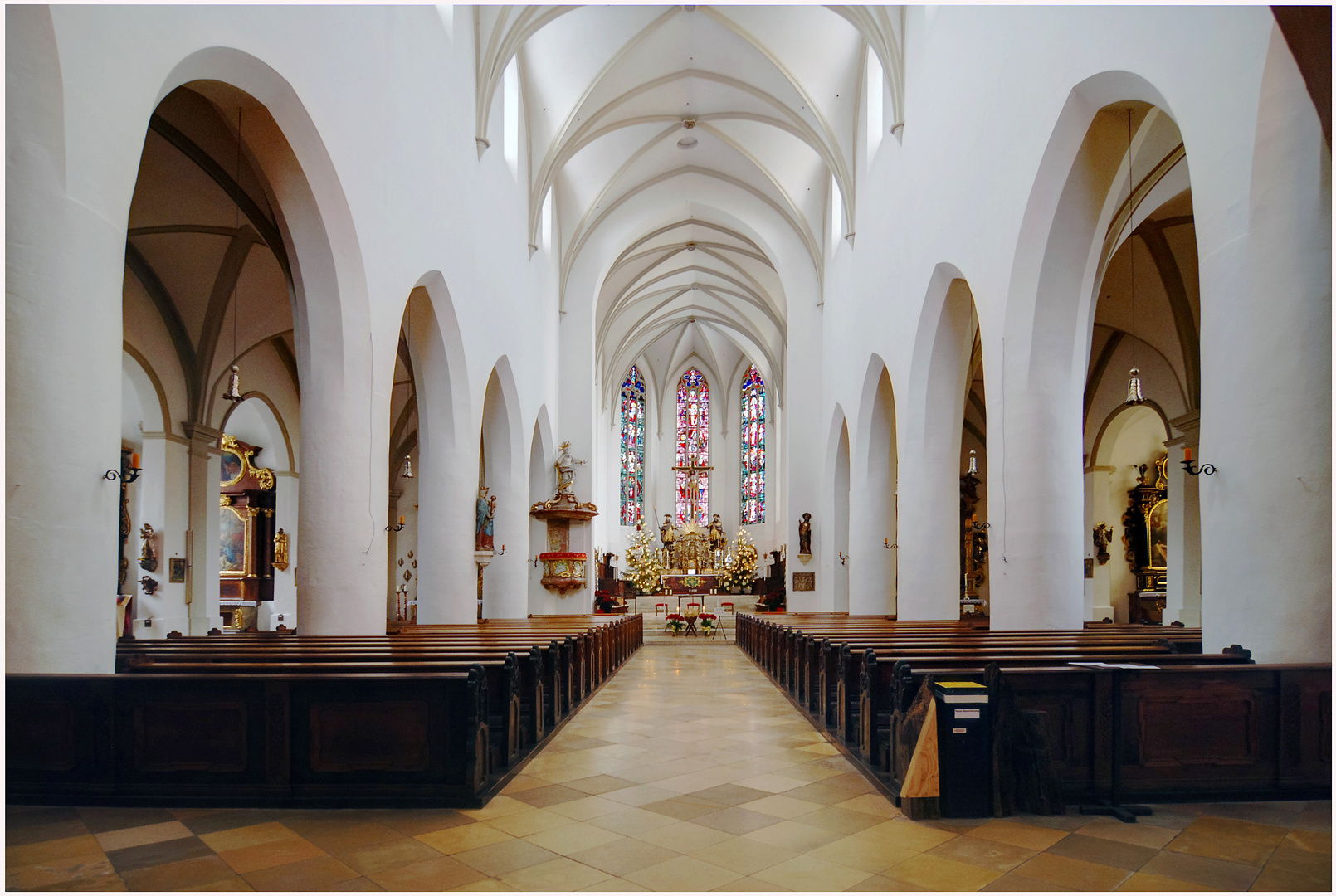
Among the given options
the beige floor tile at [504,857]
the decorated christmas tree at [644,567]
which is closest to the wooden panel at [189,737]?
the beige floor tile at [504,857]

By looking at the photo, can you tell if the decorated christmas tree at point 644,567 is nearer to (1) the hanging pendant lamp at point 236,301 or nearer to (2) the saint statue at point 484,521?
(2) the saint statue at point 484,521

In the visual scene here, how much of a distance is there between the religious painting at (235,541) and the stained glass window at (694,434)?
1812 centimetres

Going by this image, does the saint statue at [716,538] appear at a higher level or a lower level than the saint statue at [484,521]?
lower

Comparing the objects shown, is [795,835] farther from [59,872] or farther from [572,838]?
[59,872]

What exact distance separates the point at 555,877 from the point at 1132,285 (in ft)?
45.1

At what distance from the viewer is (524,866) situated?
147 inches

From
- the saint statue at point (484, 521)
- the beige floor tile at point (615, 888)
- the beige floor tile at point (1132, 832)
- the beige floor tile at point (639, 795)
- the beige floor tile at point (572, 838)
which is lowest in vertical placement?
the beige floor tile at point (639, 795)

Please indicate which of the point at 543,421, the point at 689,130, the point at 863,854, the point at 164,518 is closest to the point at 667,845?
the point at 863,854

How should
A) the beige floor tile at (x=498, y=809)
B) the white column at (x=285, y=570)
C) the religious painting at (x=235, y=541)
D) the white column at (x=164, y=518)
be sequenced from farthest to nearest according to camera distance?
the religious painting at (x=235, y=541)
the white column at (x=285, y=570)
the white column at (x=164, y=518)
the beige floor tile at (x=498, y=809)

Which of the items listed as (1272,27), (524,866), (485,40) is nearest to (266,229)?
(485,40)

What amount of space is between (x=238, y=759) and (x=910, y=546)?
31.8ft

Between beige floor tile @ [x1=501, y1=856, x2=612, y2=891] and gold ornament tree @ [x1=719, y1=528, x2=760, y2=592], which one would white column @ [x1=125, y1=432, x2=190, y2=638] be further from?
gold ornament tree @ [x1=719, y1=528, x2=760, y2=592]

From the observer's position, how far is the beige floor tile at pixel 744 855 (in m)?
3.75

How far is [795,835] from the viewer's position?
4.21m
